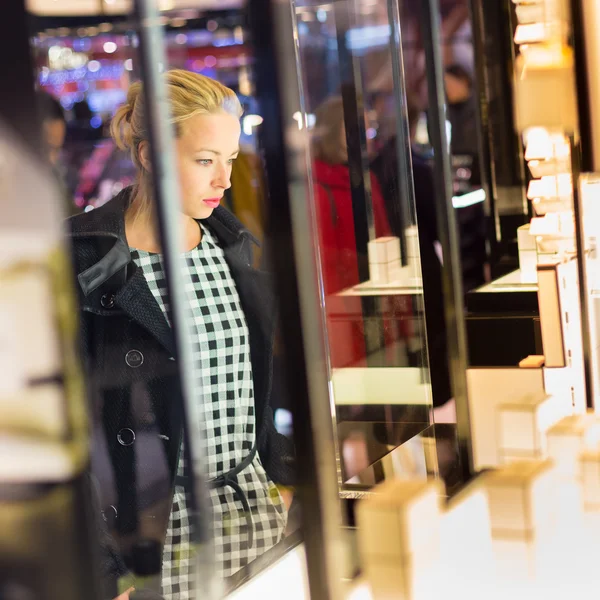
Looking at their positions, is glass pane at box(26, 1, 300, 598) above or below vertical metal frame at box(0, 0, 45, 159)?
below

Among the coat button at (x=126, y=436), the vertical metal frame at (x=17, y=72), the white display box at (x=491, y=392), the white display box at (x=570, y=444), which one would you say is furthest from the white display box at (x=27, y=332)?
the white display box at (x=491, y=392)

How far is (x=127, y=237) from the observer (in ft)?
4.77

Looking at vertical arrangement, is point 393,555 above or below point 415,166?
below

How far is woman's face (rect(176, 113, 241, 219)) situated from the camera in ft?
4.81

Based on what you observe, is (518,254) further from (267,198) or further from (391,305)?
(267,198)

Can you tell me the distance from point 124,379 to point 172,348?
0.11 metres

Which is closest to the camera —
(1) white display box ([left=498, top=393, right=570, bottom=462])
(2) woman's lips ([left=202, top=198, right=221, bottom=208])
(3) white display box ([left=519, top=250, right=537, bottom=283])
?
(1) white display box ([left=498, top=393, right=570, bottom=462])

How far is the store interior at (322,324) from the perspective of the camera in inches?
35.8

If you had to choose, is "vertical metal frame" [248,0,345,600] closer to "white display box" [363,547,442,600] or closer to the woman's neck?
"white display box" [363,547,442,600]

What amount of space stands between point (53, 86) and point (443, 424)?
4.49 feet

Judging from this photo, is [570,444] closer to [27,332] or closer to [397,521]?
[397,521]

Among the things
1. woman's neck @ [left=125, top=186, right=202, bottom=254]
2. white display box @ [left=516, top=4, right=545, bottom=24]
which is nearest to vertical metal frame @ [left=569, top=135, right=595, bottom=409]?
white display box @ [left=516, top=4, right=545, bottom=24]

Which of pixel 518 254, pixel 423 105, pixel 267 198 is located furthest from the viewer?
pixel 423 105

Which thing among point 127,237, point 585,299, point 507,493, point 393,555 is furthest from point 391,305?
point 393,555
